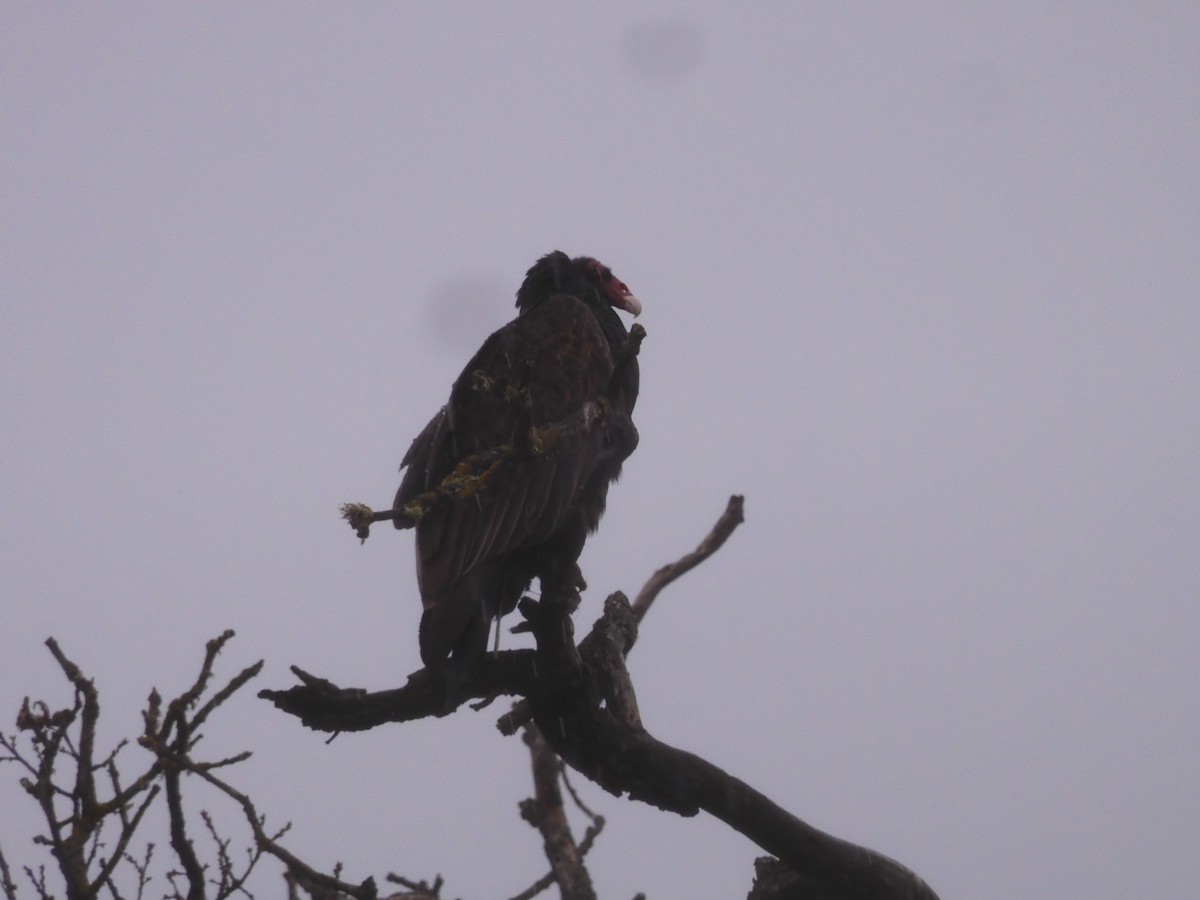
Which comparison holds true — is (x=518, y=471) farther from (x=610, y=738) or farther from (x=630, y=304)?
(x=630, y=304)

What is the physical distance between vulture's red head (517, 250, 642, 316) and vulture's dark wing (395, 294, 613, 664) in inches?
26.5

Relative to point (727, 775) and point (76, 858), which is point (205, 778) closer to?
point (76, 858)

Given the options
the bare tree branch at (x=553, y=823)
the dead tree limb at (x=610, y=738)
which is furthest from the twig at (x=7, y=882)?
the bare tree branch at (x=553, y=823)

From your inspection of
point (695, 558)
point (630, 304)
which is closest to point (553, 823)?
point (695, 558)

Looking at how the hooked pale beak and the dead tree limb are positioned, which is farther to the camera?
the hooked pale beak

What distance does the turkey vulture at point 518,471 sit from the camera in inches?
111

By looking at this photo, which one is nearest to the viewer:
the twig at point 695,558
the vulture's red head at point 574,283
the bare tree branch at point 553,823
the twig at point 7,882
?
the twig at point 7,882

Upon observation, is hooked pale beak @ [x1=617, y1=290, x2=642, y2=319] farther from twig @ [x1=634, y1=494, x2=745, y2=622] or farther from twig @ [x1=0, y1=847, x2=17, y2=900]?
twig @ [x1=0, y1=847, x2=17, y2=900]

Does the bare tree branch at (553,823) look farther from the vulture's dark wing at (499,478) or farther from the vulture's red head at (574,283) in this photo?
the vulture's red head at (574,283)

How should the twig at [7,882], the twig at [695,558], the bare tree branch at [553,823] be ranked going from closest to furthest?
the twig at [7,882]
the twig at [695,558]
the bare tree branch at [553,823]

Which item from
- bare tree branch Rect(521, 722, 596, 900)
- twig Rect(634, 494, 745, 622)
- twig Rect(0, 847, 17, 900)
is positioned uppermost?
twig Rect(634, 494, 745, 622)

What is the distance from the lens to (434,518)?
9.95ft

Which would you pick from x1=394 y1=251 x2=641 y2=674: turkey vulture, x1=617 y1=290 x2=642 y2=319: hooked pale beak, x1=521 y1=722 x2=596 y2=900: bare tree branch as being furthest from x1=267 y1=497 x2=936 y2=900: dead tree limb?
x1=617 y1=290 x2=642 y2=319: hooked pale beak

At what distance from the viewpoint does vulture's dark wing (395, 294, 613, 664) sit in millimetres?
2895
